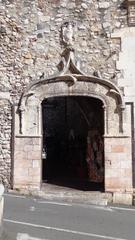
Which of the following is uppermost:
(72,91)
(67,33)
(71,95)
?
(67,33)

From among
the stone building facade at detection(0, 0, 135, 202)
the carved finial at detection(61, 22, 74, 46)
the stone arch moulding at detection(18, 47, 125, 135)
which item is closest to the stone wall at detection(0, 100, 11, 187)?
the stone building facade at detection(0, 0, 135, 202)

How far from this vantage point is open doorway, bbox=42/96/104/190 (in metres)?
15.7

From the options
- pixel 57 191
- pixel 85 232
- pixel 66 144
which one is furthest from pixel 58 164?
pixel 85 232

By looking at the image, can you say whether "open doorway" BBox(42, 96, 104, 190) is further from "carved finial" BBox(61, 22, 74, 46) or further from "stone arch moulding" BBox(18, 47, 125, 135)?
"carved finial" BBox(61, 22, 74, 46)

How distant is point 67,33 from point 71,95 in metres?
1.67

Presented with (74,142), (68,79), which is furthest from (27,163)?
(74,142)

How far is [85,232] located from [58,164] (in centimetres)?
1120

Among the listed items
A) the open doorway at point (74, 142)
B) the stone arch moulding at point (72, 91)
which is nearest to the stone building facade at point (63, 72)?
→ the stone arch moulding at point (72, 91)

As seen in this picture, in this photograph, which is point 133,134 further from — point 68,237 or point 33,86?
point 68,237

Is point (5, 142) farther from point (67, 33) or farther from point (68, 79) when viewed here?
point (67, 33)

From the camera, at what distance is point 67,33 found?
552 inches

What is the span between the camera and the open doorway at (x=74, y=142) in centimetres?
1566

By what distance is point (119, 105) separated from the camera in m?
13.8

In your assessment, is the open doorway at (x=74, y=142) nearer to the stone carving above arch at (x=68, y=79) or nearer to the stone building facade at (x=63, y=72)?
the stone building facade at (x=63, y=72)
